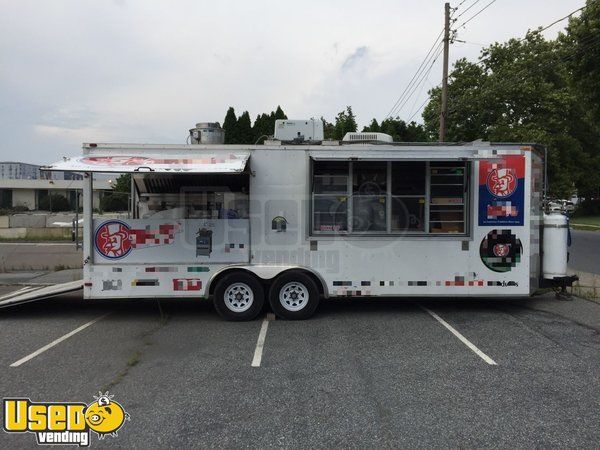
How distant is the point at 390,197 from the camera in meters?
7.43

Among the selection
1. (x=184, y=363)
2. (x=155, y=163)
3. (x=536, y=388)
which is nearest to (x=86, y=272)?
(x=155, y=163)

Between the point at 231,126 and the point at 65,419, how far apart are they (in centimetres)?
1924

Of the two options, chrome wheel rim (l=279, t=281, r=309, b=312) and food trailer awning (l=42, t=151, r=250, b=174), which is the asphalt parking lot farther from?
food trailer awning (l=42, t=151, r=250, b=174)

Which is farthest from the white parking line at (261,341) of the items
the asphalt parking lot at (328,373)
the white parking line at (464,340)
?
the white parking line at (464,340)

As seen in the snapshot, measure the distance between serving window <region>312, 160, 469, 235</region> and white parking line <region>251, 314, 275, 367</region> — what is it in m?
1.57

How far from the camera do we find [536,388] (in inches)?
182

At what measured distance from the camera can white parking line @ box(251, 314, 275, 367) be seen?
18.0 ft

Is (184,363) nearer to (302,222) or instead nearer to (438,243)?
(302,222)

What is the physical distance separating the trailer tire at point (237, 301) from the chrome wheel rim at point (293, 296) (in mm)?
324

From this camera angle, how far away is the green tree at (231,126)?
2191 centimetres

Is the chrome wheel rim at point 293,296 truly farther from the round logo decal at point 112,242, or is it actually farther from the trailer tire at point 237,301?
the round logo decal at point 112,242

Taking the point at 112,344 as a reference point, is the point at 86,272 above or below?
above

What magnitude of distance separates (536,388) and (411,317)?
2847 mm

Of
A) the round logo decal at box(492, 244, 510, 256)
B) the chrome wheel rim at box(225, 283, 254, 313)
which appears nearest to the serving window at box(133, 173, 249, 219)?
the chrome wheel rim at box(225, 283, 254, 313)
